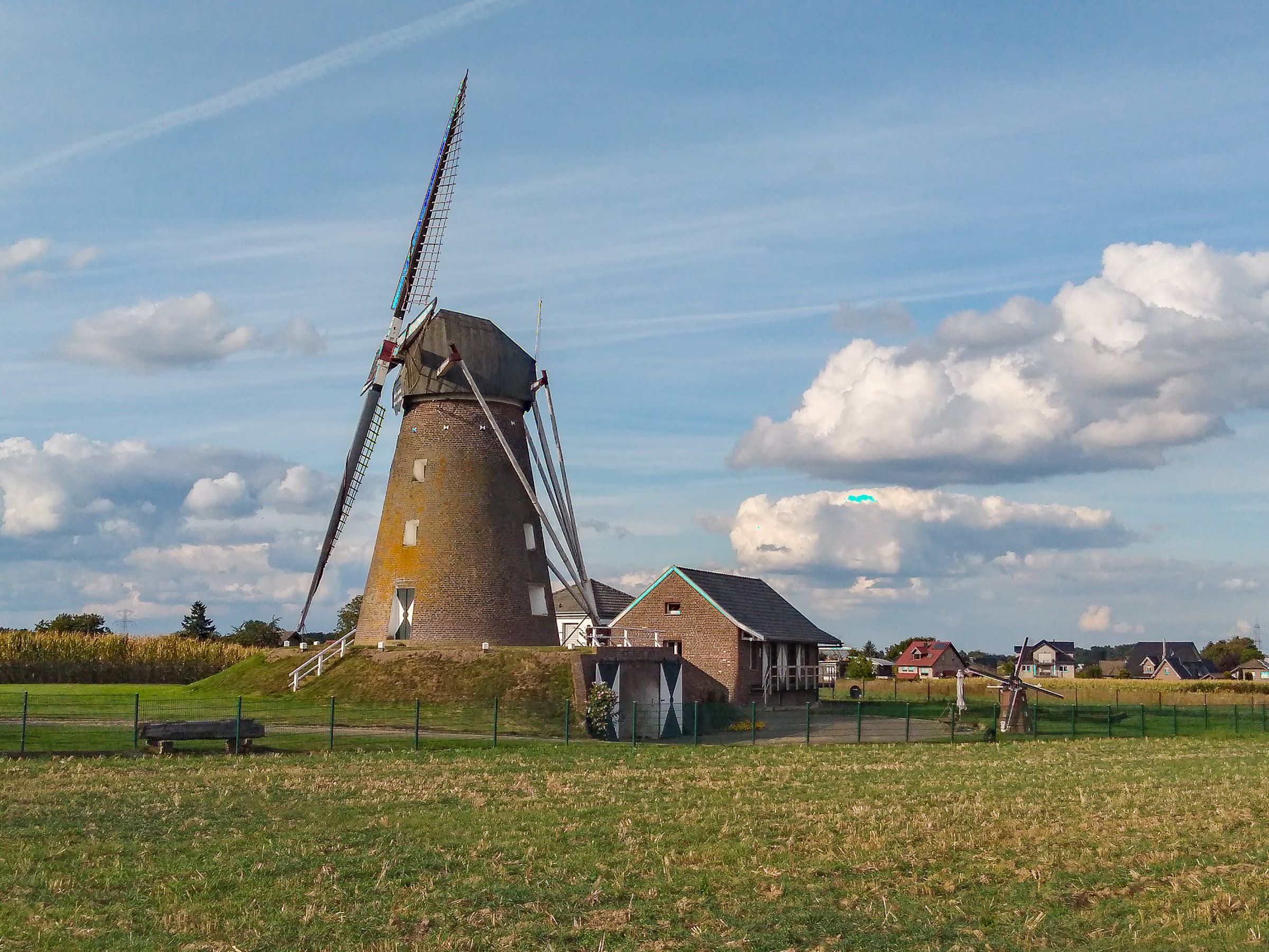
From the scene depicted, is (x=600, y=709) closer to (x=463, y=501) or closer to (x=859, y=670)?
(x=463, y=501)

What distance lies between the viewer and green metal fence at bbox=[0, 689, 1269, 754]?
30938 mm

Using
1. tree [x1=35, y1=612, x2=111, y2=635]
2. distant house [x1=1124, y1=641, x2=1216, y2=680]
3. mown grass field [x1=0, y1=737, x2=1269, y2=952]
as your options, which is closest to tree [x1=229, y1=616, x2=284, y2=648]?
tree [x1=35, y1=612, x2=111, y2=635]

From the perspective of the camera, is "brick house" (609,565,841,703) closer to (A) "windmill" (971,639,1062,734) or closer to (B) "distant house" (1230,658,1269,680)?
(A) "windmill" (971,639,1062,734)

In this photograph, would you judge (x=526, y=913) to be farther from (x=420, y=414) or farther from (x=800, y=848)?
(x=420, y=414)

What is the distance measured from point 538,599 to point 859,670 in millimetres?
58499

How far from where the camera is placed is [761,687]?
54250 millimetres

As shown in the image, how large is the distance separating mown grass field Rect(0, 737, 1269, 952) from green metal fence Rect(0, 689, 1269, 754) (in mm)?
4856

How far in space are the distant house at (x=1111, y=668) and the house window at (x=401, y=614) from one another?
119305 mm

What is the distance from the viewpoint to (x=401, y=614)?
45.9 m

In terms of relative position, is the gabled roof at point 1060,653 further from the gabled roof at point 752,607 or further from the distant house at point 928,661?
the gabled roof at point 752,607

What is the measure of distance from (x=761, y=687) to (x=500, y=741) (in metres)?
22.0

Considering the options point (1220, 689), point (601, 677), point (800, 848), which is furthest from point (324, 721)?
point (1220, 689)

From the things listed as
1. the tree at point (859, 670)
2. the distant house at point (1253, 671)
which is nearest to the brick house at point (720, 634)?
the tree at point (859, 670)

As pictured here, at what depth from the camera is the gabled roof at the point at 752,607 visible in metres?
53.3
